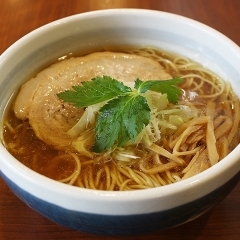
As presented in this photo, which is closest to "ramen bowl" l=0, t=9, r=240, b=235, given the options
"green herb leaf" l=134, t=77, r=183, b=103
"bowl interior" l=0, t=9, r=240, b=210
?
"bowl interior" l=0, t=9, r=240, b=210

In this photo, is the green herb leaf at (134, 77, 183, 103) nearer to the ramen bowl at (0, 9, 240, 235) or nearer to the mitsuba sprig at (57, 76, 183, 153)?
the mitsuba sprig at (57, 76, 183, 153)

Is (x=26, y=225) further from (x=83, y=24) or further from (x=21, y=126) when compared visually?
(x=83, y=24)

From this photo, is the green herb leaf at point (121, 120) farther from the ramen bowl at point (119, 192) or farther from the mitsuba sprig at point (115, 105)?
the ramen bowl at point (119, 192)

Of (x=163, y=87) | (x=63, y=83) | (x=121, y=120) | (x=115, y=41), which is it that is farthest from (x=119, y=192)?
(x=115, y=41)

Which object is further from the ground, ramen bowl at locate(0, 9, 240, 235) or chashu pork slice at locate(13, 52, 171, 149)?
ramen bowl at locate(0, 9, 240, 235)

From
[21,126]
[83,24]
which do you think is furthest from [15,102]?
[83,24]
